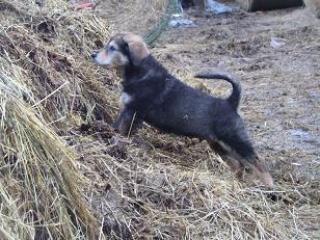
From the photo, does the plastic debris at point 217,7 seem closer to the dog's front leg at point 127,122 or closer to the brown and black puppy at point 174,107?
the brown and black puppy at point 174,107

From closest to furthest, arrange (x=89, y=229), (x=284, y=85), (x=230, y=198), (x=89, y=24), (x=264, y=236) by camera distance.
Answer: (x=89, y=229) < (x=264, y=236) < (x=230, y=198) < (x=89, y=24) < (x=284, y=85)

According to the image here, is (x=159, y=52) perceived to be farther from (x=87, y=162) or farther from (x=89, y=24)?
(x=87, y=162)

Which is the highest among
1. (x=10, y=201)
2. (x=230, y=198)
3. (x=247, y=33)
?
(x=10, y=201)

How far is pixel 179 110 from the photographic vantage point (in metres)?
6.20

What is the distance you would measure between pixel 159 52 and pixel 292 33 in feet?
8.24

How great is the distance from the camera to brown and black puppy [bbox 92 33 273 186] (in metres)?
6.07

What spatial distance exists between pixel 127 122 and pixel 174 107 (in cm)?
42

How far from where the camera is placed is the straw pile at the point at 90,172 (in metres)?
4.46

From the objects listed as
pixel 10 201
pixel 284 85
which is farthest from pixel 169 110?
pixel 284 85

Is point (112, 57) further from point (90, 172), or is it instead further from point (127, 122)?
point (90, 172)

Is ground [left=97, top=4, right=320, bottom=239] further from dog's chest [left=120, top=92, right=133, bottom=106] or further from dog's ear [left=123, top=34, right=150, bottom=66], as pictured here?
dog's ear [left=123, top=34, right=150, bottom=66]

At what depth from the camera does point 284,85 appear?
9.09m

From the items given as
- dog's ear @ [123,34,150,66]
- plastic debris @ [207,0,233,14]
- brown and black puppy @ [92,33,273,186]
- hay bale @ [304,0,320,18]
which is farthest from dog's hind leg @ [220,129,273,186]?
plastic debris @ [207,0,233,14]

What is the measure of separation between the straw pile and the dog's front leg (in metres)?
0.10
